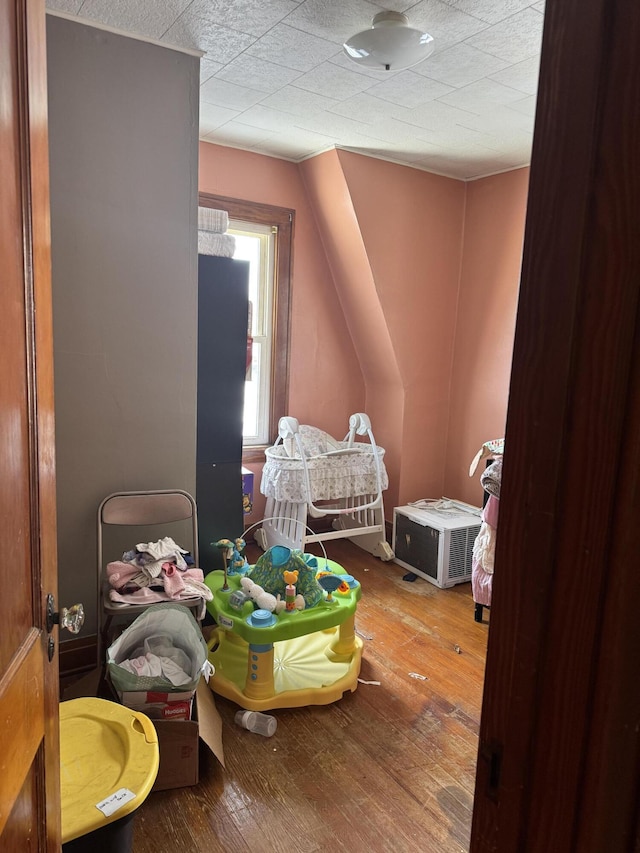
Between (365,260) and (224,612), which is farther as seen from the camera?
(365,260)

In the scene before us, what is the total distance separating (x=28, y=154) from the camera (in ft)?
2.87

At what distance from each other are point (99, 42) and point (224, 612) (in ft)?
7.10

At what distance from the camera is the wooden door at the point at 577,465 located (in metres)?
0.49

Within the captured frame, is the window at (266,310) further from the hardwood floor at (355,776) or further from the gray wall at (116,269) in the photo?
the hardwood floor at (355,776)

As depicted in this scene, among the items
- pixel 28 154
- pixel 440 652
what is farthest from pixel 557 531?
pixel 440 652

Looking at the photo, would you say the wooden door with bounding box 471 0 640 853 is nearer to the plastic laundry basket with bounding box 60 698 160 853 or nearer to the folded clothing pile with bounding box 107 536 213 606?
the plastic laundry basket with bounding box 60 698 160 853

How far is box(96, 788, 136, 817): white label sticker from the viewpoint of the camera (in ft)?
4.01

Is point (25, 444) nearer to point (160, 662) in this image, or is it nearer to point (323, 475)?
point (160, 662)

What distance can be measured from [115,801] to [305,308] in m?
3.13

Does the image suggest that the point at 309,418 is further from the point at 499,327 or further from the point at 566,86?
the point at 566,86

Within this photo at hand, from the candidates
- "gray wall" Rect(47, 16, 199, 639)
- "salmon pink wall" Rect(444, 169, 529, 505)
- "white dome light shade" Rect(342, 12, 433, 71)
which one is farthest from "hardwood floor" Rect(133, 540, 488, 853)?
"white dome light shade" Rect(342, 12, 433, 71)

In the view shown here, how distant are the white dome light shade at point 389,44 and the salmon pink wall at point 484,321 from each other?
1.62 m

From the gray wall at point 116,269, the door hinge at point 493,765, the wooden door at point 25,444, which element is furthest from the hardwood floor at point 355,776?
the door hinge at point 493,765

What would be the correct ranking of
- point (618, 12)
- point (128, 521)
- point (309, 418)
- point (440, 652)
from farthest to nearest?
1. point (309, 418)
2. point (440, 652)
3. point (128, 521)
4. point (618, 12)
